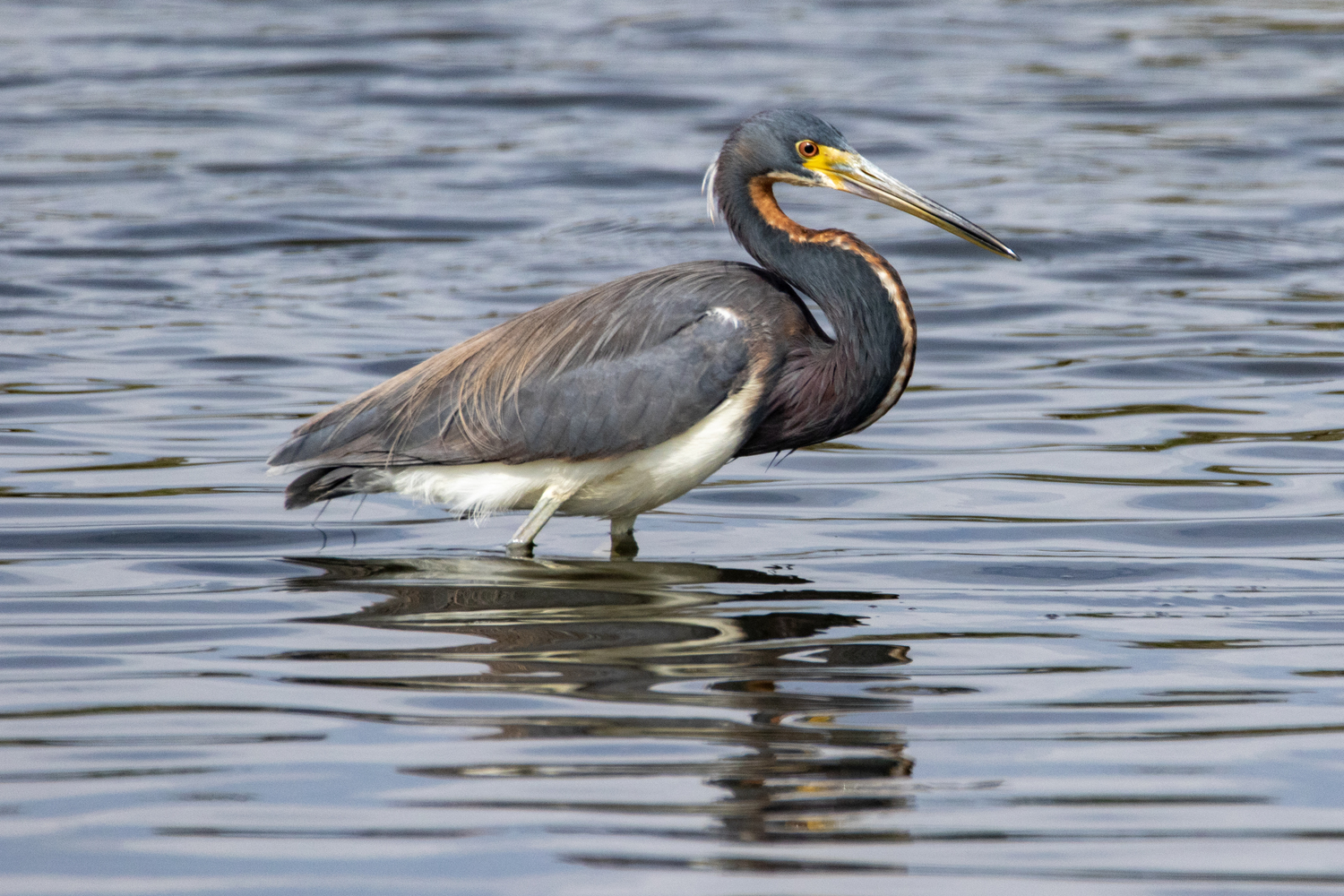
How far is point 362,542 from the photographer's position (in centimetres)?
778

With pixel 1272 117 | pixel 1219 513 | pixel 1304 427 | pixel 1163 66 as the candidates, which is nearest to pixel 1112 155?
pixel 1272 117

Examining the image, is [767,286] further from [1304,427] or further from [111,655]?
[1304,427]

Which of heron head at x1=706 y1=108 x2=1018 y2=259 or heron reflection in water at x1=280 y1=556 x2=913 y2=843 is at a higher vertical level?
heron head at x1=706 y1=108 x2=1018 y2=259

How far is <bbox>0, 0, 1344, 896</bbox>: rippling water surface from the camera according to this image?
4.55 m

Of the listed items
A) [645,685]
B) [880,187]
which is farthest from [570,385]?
[645,685]

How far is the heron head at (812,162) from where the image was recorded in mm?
7527

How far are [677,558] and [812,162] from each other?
1719mm

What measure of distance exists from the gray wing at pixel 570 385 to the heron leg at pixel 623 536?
1.95 ft

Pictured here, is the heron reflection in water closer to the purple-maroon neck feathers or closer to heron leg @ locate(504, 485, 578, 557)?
heron leg @ locate(504, 485, 578, 557)

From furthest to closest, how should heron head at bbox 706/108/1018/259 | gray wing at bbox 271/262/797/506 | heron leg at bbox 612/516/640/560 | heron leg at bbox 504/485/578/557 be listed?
heron leg at bbox 612/516/640/560, heron head at bbox 706/108/1018/259, heron leg at bbox 504/485/578/557, gray wing at bbox 271/262/797/506

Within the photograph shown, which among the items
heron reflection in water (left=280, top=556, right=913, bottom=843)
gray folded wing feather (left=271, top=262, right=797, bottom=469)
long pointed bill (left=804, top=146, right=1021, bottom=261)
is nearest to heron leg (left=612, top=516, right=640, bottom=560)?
heron reflection in water (left=280, top=556, right=913, bottom=843)

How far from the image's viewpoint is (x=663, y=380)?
708 centimetres

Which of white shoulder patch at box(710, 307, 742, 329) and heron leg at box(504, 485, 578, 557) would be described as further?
heron leg at box(504, 485, 578, 557)

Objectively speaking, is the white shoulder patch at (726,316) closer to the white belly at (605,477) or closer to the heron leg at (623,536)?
the white belly at (605,477)
